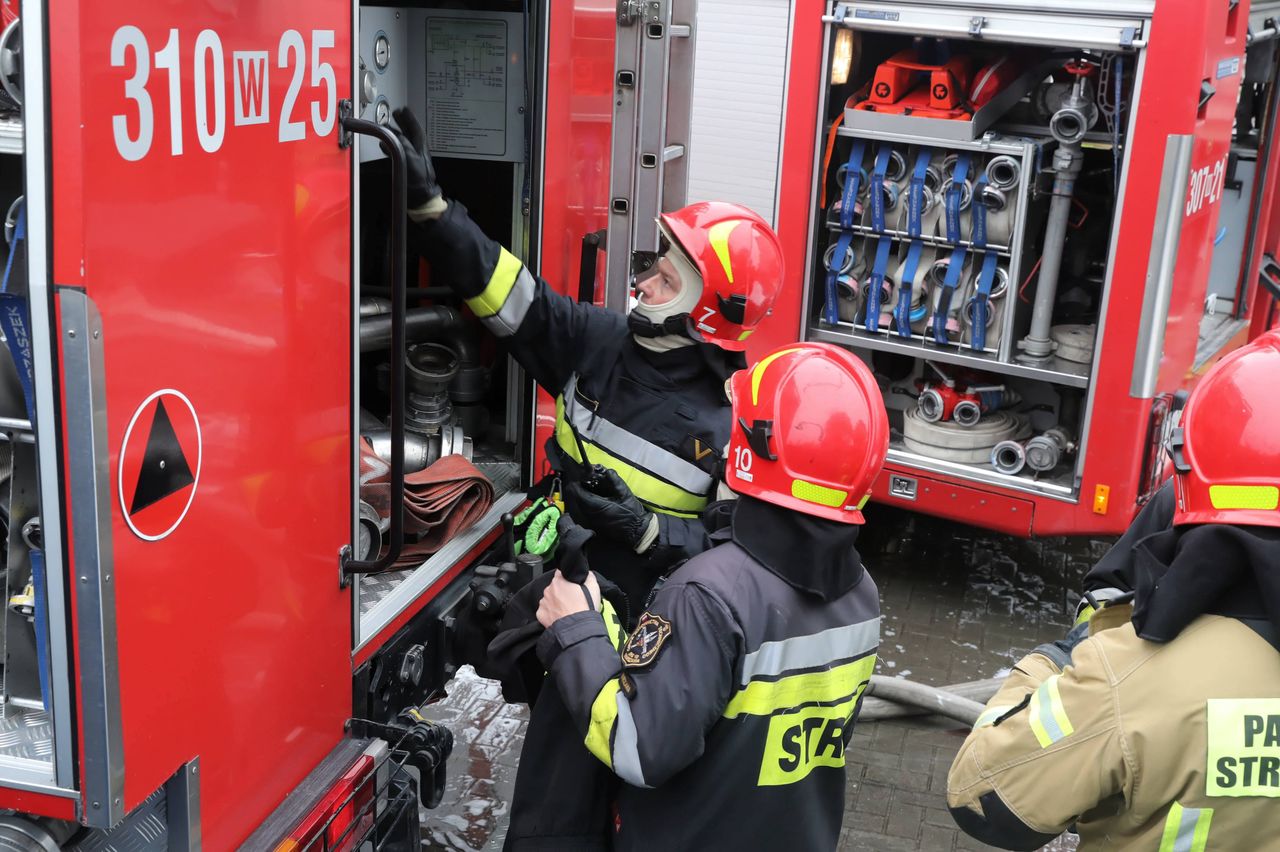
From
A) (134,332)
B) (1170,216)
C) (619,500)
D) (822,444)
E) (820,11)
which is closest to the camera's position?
(134,332)

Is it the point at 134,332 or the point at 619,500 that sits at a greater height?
the point at 134,332

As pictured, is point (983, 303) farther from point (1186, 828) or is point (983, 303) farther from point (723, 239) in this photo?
point (1186, 828)

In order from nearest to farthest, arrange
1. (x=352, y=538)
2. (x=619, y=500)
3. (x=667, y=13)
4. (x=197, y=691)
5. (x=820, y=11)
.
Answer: (x=197, y=691)
(x=352, y=538)
(x=619, y=500)
(x=667, y=13)
(x=820, y=11)

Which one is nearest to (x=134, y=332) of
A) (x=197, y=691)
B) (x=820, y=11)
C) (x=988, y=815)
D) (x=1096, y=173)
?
(x=197, y=691)

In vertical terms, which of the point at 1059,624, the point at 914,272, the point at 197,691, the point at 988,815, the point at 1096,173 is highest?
the point at 1096,173

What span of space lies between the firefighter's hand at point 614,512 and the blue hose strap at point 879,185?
247 cm

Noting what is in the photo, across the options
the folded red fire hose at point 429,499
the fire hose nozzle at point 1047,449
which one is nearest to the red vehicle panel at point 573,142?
the folded red fire hose at point 429,499

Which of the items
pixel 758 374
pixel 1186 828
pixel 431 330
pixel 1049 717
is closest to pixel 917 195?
pixel 431 330

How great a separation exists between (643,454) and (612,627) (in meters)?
0.96

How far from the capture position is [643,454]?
3.44 metres

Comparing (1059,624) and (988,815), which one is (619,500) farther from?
(1059,624)

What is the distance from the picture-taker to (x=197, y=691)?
84.7 inches

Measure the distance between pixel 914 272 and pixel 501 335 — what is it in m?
2.53

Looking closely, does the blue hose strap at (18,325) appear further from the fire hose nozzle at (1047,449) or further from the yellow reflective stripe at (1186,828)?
the fire hose nozzle at (1047,449)
